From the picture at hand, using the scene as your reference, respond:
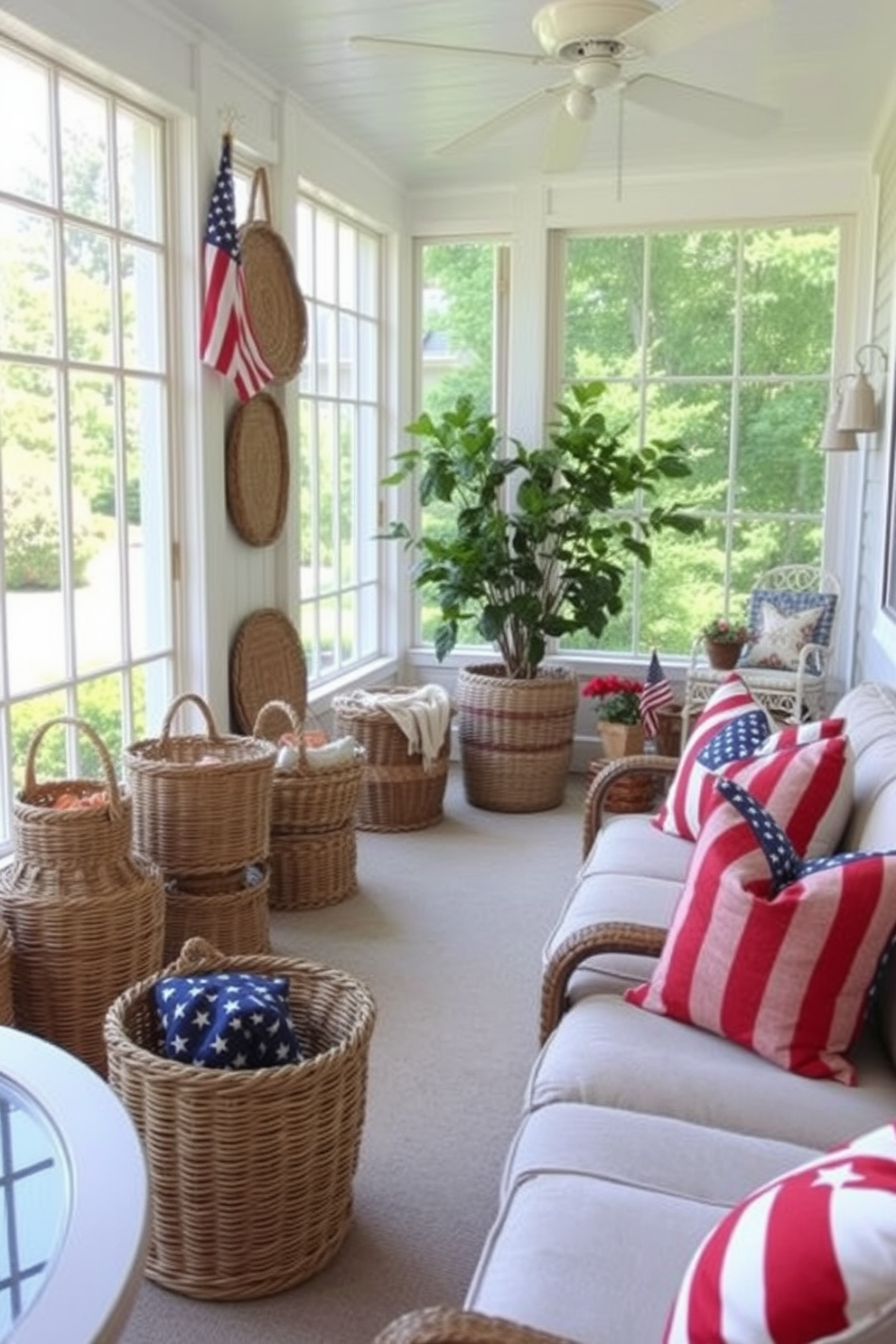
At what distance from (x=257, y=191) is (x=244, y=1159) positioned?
3258 millimetres

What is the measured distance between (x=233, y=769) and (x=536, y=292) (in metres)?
3.16

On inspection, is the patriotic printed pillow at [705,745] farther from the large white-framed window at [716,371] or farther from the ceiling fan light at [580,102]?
the large white-framed window at [716,371]

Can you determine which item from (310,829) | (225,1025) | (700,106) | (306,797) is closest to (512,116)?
(700,106)

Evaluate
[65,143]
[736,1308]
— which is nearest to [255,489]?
[65,143]

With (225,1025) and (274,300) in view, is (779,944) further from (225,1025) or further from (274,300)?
(274,300)

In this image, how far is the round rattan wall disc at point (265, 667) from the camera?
3.97m

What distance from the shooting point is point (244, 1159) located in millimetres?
1839

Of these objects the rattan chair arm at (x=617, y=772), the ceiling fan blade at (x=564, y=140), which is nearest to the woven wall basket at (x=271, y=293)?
the ceiling fan blade at (x=564, y=140)

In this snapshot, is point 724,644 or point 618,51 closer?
point 618,51

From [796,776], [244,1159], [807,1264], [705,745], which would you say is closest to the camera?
[807,1264]

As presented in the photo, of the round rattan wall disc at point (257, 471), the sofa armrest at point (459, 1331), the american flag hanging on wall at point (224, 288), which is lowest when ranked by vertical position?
the sofa armrest at point (459, 1331)

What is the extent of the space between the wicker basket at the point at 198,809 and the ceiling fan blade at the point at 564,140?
1.80 m

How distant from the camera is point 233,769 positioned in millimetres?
2926

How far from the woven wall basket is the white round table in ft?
9.72
